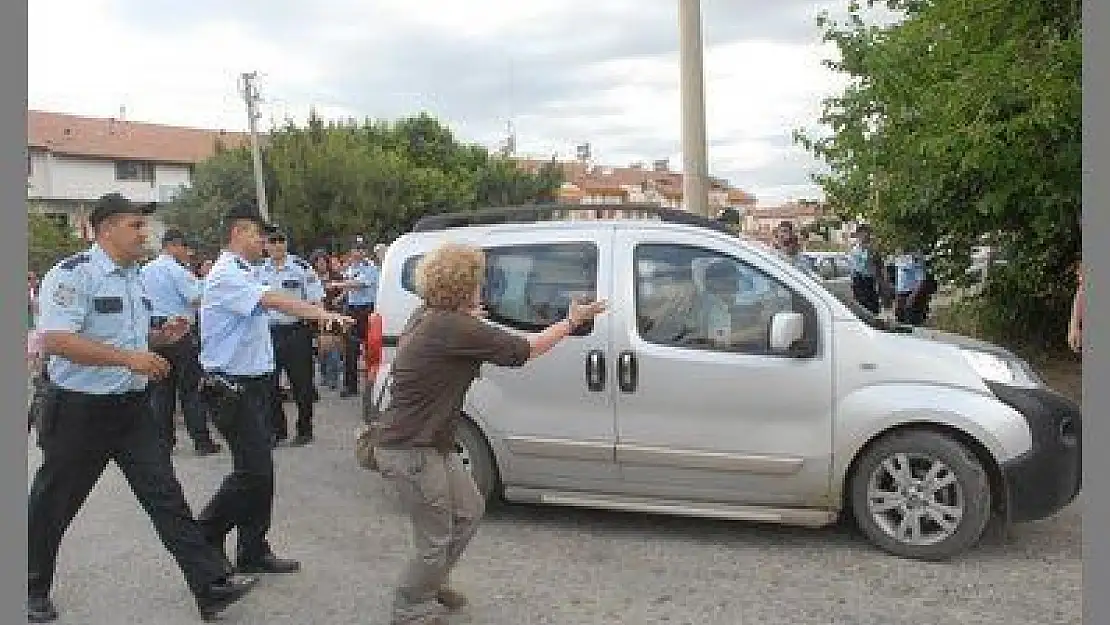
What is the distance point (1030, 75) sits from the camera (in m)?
8.40

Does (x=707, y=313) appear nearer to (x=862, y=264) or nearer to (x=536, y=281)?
(x=536, y=281)

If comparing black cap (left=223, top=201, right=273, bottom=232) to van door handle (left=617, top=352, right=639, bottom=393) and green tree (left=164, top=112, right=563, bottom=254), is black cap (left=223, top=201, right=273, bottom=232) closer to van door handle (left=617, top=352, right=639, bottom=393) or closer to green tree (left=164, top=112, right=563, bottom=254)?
van door handle (left=617, top=352, right=639, bottom=393)

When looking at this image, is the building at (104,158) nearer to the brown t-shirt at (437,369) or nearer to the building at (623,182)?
the building at (623,182)

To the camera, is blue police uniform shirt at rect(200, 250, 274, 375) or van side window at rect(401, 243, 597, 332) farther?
van side window at rect(401, 243, 597, 332)

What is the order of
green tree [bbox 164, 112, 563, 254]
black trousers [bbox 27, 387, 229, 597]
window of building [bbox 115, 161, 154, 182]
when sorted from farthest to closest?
window of building [bbox 115, 161, 154, 182] < green tree [bbox 164, 112, 563, 254] < black trousers [bbox 27, 387, 229, 597]

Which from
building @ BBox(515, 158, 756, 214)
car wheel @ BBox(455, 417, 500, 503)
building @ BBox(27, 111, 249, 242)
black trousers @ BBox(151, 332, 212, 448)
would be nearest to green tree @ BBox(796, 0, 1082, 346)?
car wheel @ BBox(455, 417, 500, 503)

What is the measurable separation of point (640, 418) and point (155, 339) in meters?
2.53

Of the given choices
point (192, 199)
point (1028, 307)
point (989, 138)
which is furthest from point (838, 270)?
point (192, 199)

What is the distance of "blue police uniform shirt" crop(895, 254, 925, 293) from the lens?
12.8m

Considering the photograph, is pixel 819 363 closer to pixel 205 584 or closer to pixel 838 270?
pixel 205 584

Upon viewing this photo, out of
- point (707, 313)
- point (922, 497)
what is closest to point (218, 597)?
point (707, 313)

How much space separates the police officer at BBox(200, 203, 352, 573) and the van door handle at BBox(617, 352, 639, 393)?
A: 5.65 ft

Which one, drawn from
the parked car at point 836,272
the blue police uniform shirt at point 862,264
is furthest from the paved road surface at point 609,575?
the blue police uniform shirt at point 862,264

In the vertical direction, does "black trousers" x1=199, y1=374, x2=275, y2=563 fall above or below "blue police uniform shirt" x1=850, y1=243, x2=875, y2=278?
below
